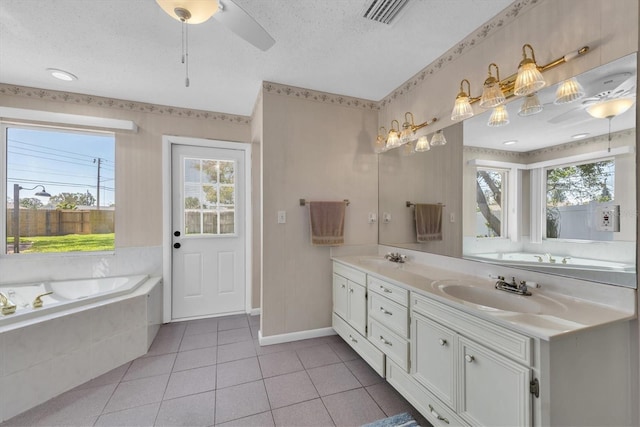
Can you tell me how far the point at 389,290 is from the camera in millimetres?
1807

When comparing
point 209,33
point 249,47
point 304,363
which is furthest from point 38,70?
point 304,363

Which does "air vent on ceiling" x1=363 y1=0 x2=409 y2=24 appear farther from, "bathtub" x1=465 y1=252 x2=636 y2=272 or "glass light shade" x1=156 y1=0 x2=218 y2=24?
"bathtub" x1=465 y1=252 x2=636 y2=272

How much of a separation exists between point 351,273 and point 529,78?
5.60 ft

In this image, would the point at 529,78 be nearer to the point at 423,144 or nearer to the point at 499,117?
the point at 499,117

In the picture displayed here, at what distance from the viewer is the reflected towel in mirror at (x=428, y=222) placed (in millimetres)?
2160

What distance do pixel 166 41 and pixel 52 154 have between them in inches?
73.8

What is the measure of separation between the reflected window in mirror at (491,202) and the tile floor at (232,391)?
124 cm

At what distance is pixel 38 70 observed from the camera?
89.0 inches

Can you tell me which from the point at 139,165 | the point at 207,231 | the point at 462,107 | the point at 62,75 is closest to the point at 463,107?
the point at 462,107

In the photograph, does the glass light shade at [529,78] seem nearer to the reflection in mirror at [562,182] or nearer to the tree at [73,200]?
the reflection in mirror at [562,182]

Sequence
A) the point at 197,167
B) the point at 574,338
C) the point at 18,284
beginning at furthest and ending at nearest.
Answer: the point at 197,167, the point at 18,284, the point at 574,338

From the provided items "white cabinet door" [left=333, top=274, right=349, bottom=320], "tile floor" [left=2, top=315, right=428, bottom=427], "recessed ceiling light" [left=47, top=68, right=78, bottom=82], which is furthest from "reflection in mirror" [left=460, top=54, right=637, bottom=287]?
"recessed ceiling light" [left=47, top=68, right=78, bottom=82]

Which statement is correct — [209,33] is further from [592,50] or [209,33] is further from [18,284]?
[18,284]

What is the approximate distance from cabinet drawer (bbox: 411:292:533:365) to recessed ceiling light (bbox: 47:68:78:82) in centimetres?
323
